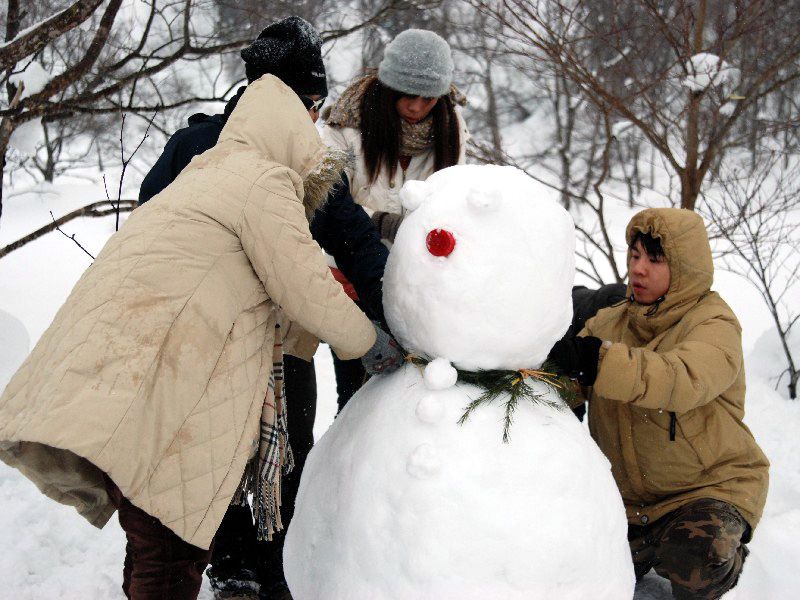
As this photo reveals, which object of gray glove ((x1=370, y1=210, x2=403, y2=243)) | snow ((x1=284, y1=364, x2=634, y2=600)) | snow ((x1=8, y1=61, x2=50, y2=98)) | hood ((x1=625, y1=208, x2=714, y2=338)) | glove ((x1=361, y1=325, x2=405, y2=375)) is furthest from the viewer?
snow ((x1=8, y1=61, x2=50, y2=98))

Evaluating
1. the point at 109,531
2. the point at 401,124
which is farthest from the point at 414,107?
the point at 109,531

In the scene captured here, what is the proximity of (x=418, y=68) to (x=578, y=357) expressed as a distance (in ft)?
3.67

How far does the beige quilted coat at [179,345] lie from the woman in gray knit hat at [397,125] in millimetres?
816

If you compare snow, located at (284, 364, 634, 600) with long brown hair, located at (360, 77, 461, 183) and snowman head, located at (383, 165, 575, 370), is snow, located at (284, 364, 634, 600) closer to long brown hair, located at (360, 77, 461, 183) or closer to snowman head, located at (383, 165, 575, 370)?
snowman head, located at (383, 165, 575, 370)

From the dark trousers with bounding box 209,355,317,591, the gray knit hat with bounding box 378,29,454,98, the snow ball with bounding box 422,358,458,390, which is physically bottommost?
the dark trousers with bounding box 209,355,317,591

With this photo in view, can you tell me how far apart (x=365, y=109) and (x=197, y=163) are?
95 cm

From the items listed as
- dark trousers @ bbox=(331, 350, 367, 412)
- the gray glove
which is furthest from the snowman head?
dark trousers @ bbox=(331, 350, 367, 412)

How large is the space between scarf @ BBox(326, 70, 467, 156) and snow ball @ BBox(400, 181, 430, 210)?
675 mm

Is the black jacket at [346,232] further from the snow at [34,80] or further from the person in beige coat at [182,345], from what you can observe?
the snow at [34,80]

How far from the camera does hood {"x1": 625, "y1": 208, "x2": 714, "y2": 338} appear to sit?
85.5 inches

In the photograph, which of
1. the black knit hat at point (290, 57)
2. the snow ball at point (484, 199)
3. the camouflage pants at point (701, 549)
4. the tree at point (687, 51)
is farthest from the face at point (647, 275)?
the tree at point (687, 51)

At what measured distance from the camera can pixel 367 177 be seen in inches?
99.3

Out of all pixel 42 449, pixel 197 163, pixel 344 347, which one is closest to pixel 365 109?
pixel 197 163

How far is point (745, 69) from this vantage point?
140 inches
